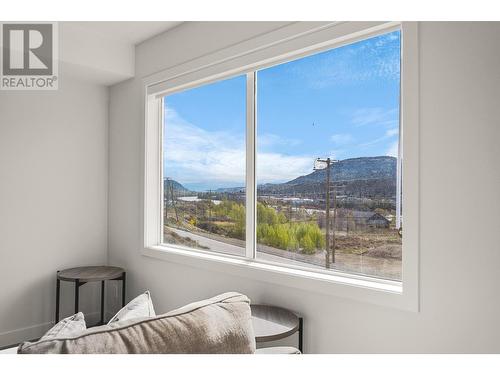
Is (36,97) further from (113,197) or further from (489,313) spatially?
(489,313)

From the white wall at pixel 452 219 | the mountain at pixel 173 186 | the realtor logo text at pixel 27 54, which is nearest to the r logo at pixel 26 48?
the realtor logo text at pixel 27 54

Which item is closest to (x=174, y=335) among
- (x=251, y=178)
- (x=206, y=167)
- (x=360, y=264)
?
(x=360, y=264)

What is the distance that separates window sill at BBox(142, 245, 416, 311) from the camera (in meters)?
1.82

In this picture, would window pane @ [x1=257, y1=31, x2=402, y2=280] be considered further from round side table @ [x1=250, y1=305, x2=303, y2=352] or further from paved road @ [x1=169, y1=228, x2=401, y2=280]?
round side table @ [x1=250, y1=305, x2=303, y2=352]

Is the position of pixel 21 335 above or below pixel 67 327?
below

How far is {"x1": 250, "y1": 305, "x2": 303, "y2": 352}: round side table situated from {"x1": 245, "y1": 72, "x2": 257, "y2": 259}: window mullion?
18.0 inches

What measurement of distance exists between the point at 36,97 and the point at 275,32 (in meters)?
2.14

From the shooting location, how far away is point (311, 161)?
2285mm

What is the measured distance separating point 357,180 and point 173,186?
5.53ft

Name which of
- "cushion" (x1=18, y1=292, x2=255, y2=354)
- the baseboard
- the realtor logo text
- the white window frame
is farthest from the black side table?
Answer: "cushion" (x1=18, y1=292, x2=255, y2=354)

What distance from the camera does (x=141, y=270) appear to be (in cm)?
327

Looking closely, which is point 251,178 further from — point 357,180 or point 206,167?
point 357,180

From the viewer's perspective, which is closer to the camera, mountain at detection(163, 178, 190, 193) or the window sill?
the window sill
